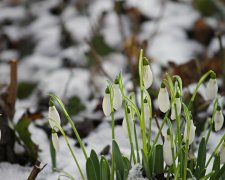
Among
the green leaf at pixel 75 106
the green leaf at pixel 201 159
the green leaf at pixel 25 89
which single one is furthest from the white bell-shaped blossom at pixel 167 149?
the green leaf at pixel 25 89

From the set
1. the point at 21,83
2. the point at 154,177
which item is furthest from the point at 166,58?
the point at 154,177

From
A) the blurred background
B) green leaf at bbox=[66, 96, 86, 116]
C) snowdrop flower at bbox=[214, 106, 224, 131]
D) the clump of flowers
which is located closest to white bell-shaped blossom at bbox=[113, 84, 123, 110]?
the clump of flowers

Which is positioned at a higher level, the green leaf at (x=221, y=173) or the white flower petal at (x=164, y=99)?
the white flower petal at (x=164, y=99)

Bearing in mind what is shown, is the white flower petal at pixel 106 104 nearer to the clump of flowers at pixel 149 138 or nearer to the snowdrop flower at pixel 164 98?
the clump of flowers at pixel 149 138

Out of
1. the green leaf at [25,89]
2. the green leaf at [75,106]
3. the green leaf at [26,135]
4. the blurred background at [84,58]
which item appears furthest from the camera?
the green leaf at [25,89]

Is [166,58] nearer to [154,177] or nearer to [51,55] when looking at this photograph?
[51,55]

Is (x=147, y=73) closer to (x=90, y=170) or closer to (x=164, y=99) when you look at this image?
(x=164, y=99)

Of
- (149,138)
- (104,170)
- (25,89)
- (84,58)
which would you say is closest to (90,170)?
(104,170)

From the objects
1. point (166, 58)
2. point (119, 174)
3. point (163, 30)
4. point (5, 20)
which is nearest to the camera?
point (119, 174)
